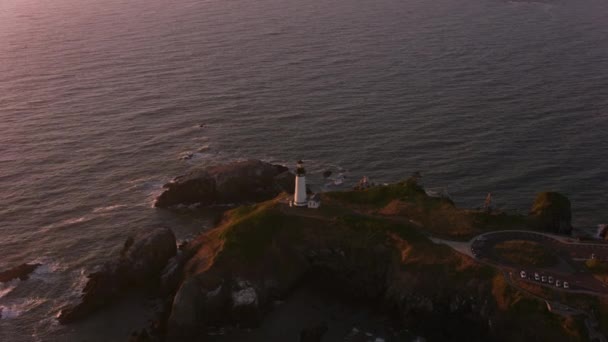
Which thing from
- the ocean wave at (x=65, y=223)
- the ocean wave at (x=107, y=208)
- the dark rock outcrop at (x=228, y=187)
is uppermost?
the dark rock outcrop at (x=228, y=187)

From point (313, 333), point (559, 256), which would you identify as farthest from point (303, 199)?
point (559, 256)

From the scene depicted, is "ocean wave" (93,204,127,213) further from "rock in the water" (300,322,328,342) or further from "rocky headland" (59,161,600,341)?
"rock in the water" (300,322,328,342)

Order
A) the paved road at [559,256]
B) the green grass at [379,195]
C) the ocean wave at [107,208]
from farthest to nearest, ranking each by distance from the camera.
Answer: the ocean wave at [107,208] < the green grass at [379,195] < the paved road at [559,256]

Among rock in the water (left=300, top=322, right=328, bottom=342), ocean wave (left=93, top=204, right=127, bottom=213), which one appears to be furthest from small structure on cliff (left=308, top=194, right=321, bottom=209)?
ocean wave (left=93, top=204, right=127, bottom=213)

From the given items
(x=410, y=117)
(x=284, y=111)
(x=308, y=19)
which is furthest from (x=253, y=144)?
(x=308, y=19)

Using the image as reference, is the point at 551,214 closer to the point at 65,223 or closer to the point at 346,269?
the point at 346,269

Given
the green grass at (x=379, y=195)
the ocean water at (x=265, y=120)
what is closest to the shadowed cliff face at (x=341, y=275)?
the green grass at (x=379, y=195)

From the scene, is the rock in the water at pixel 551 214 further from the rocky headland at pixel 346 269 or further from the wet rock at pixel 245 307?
the wet rock at pixel 245 307

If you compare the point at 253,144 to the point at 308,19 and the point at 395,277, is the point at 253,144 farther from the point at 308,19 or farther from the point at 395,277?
the point at 308,19
